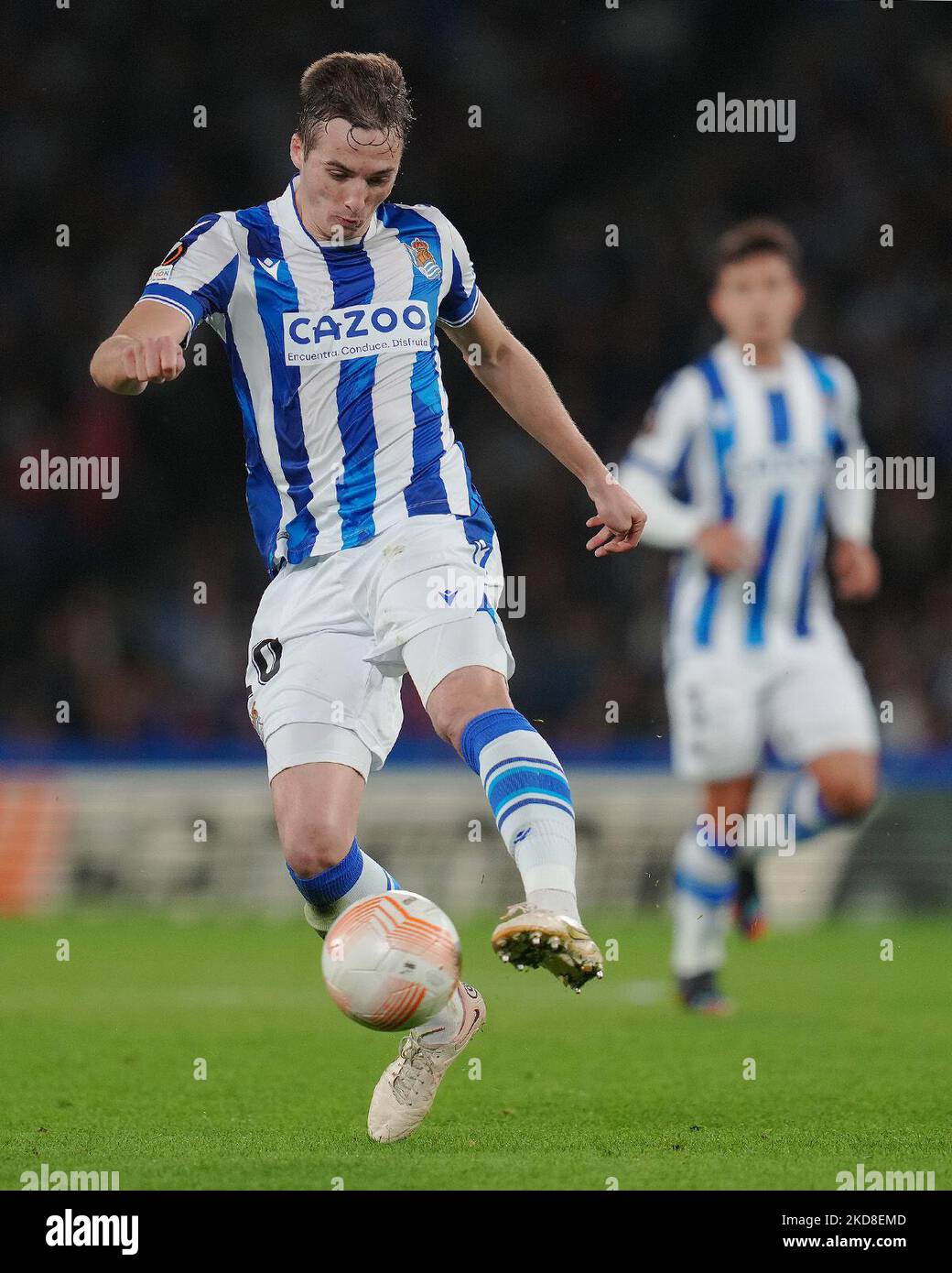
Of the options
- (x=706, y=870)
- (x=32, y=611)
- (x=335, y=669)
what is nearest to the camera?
(x=335, y=669)

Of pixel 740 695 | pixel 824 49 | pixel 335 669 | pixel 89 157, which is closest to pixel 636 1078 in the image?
pixel 335 669

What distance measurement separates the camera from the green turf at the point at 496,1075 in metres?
3.91

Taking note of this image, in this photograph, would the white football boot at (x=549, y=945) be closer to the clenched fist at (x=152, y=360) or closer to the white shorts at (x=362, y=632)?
the white shorts at (x=362, y=632)

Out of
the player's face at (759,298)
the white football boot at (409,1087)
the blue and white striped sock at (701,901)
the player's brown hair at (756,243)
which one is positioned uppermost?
the player's brown hair at (756,243)

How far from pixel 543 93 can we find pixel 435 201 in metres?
1.63

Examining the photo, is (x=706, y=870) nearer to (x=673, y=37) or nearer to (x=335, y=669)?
(x=335, y=669)

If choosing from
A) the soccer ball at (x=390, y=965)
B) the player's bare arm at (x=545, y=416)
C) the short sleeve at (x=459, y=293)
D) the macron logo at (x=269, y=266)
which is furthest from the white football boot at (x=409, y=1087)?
the macron logo at (x=269, y=266)

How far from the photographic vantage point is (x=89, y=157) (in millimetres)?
12883

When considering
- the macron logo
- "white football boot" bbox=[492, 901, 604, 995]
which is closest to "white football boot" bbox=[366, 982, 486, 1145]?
"white football boot" bbox=[492, 901, 604, 995]

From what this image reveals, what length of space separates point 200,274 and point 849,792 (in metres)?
3.80

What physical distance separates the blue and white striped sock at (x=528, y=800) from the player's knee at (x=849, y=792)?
3504 millimetres
